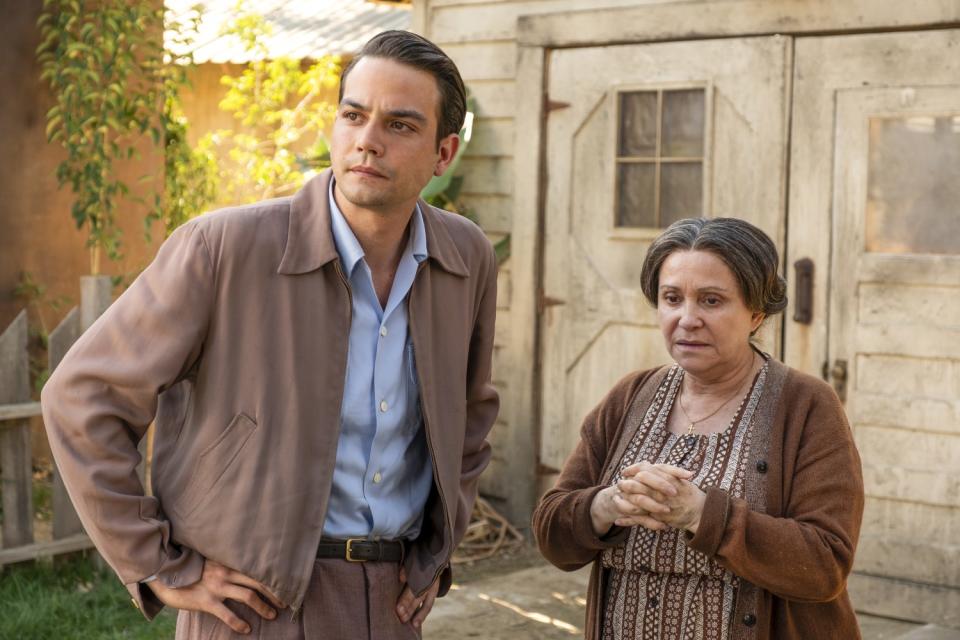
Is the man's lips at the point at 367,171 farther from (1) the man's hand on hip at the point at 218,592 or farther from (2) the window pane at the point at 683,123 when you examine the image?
(2) the window pane at the point at 683,123

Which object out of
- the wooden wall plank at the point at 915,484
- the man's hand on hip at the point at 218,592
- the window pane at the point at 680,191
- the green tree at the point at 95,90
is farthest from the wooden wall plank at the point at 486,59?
the man's hand on hip at the point at 218,592

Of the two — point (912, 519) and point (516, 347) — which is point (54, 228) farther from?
point (912, 519)

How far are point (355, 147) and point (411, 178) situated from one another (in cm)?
14

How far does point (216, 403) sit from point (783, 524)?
124cm

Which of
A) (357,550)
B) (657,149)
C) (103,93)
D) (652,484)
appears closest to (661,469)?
(652,484)

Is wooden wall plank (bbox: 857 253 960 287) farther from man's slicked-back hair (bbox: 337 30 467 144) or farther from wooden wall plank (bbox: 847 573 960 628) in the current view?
man's slicked-back hair (bbox: 337 30 467 144)

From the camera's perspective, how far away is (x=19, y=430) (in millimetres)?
5629

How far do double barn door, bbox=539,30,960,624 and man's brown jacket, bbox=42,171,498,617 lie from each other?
3783 millimetres

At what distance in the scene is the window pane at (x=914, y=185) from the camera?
5715 mm

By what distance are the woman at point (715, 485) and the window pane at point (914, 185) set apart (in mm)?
2861

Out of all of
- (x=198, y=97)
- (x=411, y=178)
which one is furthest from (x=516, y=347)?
(x=198, y=97)

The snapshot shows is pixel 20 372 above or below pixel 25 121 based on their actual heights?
below

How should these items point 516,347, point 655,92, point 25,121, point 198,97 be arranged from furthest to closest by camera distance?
point 198,97 → point 25,121 → point 516,347 → point 655,92

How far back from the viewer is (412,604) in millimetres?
2818
